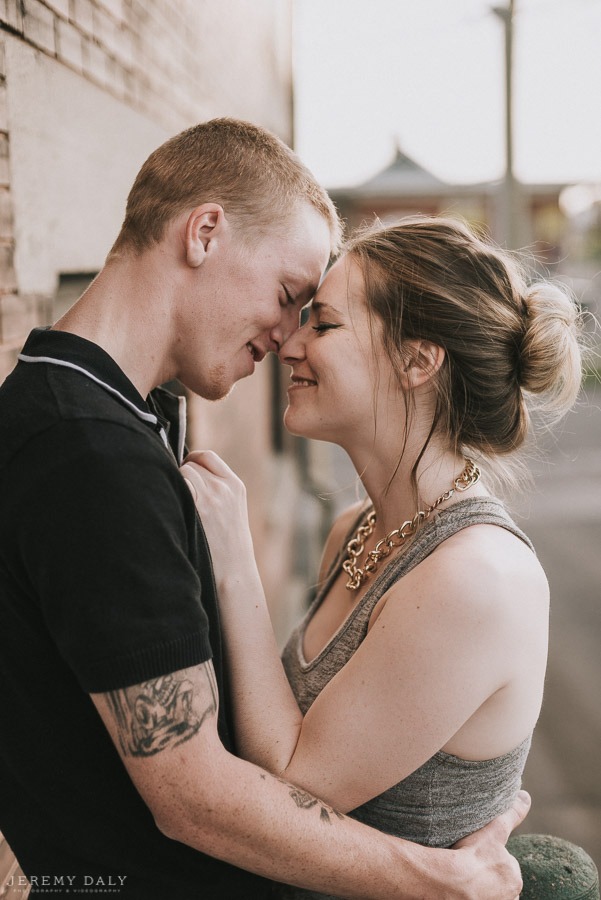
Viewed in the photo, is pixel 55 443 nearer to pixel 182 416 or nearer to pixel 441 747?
pixel 182 416

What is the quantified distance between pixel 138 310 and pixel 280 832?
105 centimetres

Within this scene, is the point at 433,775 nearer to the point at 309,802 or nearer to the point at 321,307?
the point at 309,802

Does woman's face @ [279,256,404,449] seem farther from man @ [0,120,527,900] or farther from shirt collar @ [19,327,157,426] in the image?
shirt collar @ [19,327,157,426]

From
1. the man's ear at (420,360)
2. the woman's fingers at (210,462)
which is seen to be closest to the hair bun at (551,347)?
the man's ear at (420,360)

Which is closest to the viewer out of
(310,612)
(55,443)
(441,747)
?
(55,443)

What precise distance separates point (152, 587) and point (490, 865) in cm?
110

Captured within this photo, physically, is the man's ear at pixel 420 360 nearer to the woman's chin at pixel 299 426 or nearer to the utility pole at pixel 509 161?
the woman's chin at pixel 299 426

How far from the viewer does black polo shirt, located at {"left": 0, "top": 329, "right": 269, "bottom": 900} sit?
3.92ft

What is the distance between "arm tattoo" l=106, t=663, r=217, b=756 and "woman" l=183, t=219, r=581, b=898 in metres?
0.34

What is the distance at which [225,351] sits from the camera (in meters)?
1.89

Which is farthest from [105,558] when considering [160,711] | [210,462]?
[210,462]

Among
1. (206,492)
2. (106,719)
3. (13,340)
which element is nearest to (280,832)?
(106,719)

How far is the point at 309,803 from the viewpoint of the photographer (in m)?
1.48

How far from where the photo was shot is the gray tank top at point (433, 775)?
5.63 ft
